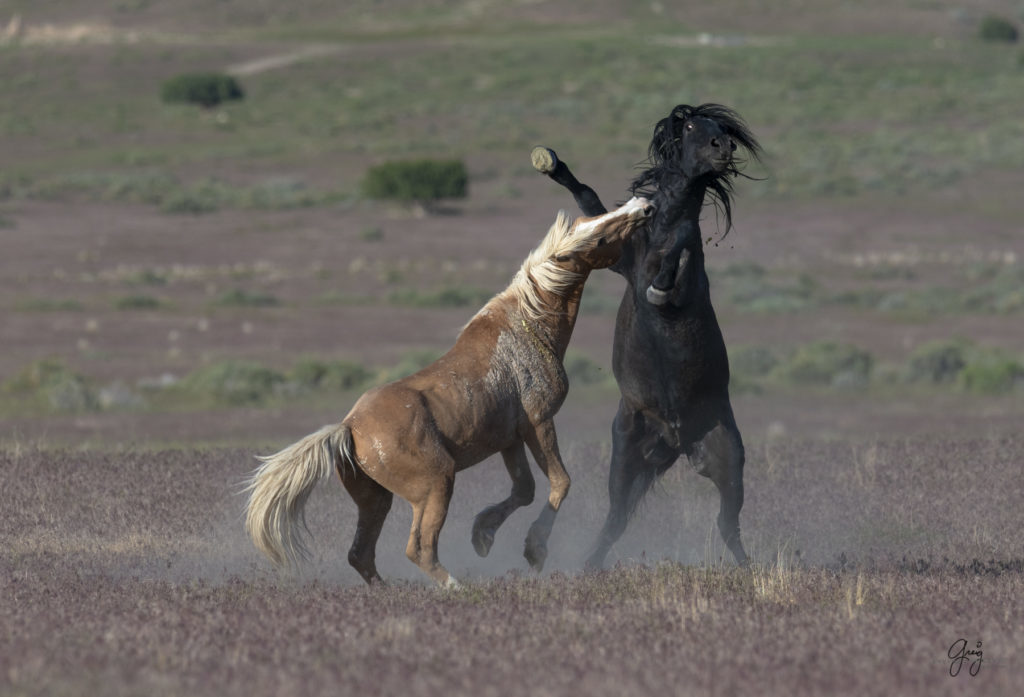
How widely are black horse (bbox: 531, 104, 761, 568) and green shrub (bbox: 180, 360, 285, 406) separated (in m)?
13.1

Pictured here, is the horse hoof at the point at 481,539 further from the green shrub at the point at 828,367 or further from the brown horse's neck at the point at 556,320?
the green shrub at the point at 828,367

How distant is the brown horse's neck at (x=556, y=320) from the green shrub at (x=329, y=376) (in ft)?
47.9

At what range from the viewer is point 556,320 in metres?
8.43

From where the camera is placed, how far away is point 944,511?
10734mm

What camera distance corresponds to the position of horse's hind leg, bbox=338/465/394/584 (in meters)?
7.98

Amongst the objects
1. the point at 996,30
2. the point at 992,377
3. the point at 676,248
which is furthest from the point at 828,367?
the point at 996,30

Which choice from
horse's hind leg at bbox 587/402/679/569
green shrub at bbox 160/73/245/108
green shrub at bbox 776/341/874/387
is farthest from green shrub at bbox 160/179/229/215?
horse's hind leg at bbox 587/402/679/569

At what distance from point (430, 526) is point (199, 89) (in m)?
75.4

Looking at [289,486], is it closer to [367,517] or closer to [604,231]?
[367,517]

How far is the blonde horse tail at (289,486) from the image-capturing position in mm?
7555

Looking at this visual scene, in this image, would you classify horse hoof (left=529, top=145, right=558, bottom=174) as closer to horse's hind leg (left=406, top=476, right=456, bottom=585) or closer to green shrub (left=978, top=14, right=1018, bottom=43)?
horse's hind leg (left=406, top=476, right=456, bottom=585)

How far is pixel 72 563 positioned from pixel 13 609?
1573mm

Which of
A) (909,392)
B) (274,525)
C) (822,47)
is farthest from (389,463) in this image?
(822,47)

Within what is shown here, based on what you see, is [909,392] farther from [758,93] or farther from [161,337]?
[758,93]
